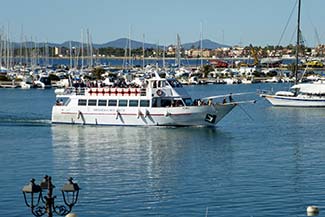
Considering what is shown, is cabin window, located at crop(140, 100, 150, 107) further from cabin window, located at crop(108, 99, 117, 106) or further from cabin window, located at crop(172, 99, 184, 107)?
cabin window, located at crop(108, 99, 117, 106)

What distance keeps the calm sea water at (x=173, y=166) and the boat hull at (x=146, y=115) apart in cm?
61

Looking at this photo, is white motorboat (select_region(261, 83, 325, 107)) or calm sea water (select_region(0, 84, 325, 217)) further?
white motorboat (select_region(261, 83, 325, 107))

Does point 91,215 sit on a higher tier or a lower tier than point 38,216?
lower

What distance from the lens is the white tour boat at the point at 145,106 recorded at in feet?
170

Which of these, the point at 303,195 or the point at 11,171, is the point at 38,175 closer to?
the point at 11,171

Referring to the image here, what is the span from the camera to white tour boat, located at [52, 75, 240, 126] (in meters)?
51.9

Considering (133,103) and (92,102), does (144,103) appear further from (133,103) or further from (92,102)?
(92,102)

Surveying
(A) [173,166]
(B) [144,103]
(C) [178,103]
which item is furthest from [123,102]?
(A) [173,166]

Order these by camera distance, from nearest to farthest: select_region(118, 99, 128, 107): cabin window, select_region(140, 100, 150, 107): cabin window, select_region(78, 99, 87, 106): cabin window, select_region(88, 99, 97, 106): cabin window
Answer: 1. select_region(140, 100, 150, 107): cabin window
2. select_region(118, 99, 128, 107): cabin window
3. select_region(88, 99, 97, 106): cabin window
4. select_region(78, 99, 87, 106): cabin window

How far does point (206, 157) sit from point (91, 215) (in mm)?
14415

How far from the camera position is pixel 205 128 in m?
52.4

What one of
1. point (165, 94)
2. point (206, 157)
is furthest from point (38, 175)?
point (165, 94)

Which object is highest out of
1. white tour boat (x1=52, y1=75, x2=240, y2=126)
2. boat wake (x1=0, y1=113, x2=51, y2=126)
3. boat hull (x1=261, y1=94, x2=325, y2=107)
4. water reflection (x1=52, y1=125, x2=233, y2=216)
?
white tour boat (x1=52, y1=75, x2=240, y2=126)

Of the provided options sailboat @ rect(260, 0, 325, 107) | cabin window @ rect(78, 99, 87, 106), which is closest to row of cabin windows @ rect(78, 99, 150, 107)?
cabin window @ rect(78, 99, 87, 106)
